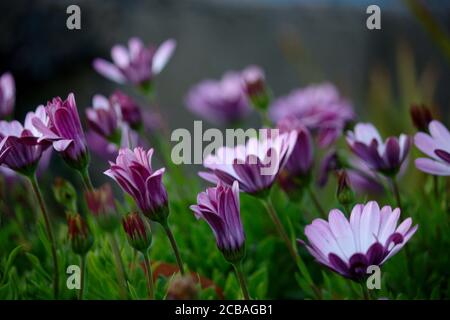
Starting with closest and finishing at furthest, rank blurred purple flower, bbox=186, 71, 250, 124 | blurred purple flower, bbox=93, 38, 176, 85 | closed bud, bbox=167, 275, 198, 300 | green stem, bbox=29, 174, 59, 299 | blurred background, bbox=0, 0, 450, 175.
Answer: closed bud, bbox=167, 275, 198, 300 → green stem, bbox=29, 174, 59, 299 → blurred purple flower, bbox=93, 38, 176, 85 → blurred purple flower, bbox=186, 71, 250, 124 → blurred background, bbox=0, 0, 450, 175

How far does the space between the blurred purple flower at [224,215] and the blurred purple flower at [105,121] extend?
6.6 inches

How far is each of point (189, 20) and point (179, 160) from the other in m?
1.32

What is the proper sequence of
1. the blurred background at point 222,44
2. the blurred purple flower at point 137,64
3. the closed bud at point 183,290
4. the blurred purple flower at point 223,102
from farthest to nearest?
the blurred background at point 222,44
the blurred purple flower at point 223,102
the blurred purple flower at point 137,64
the closed bud at point 183,290

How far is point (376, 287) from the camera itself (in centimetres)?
54

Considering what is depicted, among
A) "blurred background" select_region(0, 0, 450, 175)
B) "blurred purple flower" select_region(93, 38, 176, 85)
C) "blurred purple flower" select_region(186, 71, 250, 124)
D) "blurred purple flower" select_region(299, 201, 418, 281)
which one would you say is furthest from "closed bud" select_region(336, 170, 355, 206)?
"blurred background" select_region(0, 0, 450, 175)

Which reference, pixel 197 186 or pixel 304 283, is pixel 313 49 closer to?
pixel 197 186

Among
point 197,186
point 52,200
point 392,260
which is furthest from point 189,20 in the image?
point 392,260

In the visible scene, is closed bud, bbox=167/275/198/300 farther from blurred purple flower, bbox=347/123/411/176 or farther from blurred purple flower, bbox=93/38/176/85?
blurred purple flower, bbox=93/38/176/85

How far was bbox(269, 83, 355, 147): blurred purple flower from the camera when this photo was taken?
0.74 m

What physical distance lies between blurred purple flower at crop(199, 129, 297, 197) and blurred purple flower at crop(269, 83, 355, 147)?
5.4 inches

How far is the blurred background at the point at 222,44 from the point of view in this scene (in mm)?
1844

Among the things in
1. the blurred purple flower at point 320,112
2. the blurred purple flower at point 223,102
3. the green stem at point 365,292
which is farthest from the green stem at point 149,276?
the blurred purple flower at point 223,102

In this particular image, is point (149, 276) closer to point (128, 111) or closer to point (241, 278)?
point (241, 278)

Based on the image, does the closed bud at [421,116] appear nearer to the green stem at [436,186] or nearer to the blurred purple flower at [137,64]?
the green stem at [436,186]
